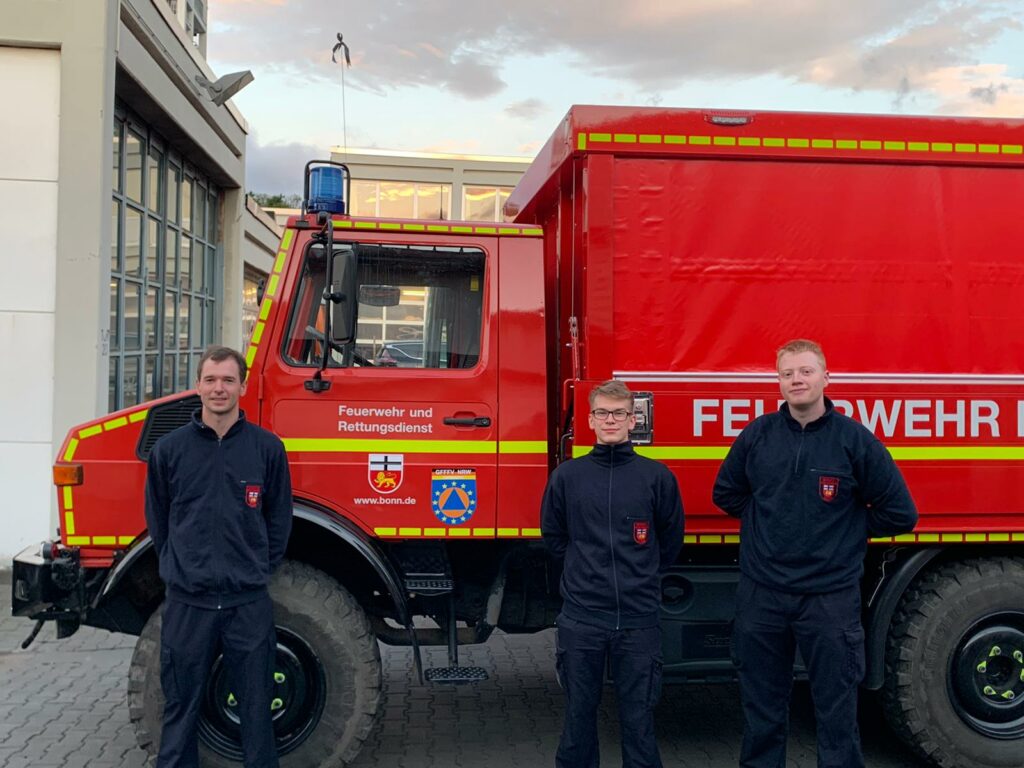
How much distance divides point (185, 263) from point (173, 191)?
1163 mm

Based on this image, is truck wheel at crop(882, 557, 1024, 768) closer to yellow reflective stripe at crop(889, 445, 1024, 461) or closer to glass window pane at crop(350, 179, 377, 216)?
yellow reflective stripe at crop(889, 445, 1024, 461)

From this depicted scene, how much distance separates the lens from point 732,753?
14.7 ft

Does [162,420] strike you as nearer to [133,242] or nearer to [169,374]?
[133,242]

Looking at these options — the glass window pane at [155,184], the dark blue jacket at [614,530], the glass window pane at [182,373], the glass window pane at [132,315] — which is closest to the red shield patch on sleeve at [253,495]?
the dark blue jacket at [614,530]

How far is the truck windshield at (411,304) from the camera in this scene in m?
4.05

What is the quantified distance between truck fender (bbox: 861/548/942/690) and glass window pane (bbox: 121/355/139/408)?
7982 mm

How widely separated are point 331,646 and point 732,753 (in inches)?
82.0

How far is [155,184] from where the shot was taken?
10.8 m

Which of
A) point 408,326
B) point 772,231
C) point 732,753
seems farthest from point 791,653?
point 408,326

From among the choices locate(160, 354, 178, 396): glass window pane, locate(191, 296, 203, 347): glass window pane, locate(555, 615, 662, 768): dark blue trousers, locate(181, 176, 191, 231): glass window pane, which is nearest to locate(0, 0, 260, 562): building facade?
locate(160, 354, 178, 396): glass window pane

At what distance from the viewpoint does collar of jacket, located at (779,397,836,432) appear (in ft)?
11.7

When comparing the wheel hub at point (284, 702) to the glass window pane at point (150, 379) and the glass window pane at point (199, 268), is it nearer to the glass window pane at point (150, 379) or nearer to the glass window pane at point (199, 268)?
the glass window pane at point (150, 379)

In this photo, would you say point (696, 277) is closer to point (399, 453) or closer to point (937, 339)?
point (937, 339)

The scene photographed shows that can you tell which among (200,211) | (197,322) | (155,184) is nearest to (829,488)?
(155,184)
